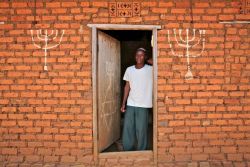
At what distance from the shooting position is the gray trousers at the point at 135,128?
4.86 metres

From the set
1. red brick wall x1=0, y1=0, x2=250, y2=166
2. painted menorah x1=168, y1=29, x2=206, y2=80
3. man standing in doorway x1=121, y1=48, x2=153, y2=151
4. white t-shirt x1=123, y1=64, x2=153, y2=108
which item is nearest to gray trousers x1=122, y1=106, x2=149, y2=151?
man standing in doorway x1=121, y1=48, x2=153, y2=151

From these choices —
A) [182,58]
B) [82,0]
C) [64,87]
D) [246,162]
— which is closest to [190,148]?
[246,162]

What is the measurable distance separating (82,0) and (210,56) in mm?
2048

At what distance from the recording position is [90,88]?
14.2 ft

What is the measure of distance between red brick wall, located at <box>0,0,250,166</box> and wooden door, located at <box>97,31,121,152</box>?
0.84 feet

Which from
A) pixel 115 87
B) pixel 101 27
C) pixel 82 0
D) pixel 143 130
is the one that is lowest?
pixel 143 130

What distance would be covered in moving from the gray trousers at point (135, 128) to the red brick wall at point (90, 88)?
0.53 metres

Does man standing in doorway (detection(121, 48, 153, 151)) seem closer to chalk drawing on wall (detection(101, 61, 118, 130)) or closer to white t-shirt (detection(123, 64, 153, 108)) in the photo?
white t-shirt (detection(123, 64, 153, 108))

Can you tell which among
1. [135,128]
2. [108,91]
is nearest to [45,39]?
[108,91]

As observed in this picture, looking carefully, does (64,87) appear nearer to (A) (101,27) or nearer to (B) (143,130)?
(A) (101,27)

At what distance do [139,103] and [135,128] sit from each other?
0.48 m

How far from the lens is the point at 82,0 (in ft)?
14.1

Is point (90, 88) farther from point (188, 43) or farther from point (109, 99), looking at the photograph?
point (188, 43)

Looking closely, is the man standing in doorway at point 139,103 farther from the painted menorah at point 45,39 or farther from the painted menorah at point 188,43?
the painted menorah at point 45,39
